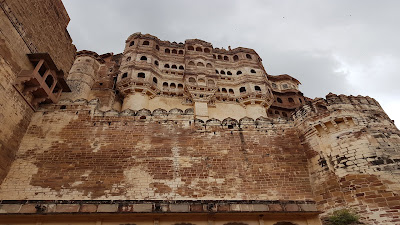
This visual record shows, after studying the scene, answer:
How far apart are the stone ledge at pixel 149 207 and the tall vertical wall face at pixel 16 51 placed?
10.4ft

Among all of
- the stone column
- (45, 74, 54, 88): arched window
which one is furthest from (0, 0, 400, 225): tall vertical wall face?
the stone column

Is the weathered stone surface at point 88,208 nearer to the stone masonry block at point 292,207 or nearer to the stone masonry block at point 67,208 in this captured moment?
the stone masonry block at point 67,208

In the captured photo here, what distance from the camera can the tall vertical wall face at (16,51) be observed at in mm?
9258

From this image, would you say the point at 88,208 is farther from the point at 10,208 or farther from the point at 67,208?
the point at 10,208

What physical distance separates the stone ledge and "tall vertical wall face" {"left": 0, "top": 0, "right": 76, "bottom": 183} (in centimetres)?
317

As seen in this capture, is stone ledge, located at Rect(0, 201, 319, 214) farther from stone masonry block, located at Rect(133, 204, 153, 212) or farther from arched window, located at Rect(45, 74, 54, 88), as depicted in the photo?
arched window, located at Rect(45, 74, 54, 88)

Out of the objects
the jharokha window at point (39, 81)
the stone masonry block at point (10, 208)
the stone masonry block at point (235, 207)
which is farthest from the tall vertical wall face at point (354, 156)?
the jharokha window at point (39, 81)

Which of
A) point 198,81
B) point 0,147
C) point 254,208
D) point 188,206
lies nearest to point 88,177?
point 0,147

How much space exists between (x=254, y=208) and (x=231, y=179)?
2.31 meters

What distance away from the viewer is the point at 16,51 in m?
10.2

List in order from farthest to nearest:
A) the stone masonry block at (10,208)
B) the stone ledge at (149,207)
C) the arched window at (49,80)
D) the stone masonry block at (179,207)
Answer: the arched window at (49,80), the stone masonry block at (179,207), the stone ledge at (149,207), the stone masonry block at (10,208)

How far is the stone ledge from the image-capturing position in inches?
263

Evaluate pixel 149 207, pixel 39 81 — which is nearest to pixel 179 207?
pixel 149 207

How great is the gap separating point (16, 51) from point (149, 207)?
27.1 feet
